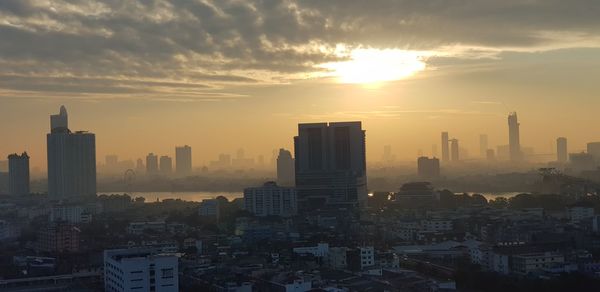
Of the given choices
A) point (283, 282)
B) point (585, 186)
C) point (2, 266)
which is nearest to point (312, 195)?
point (585, 186)

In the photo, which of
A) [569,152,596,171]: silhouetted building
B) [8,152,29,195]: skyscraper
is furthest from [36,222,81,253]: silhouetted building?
[569,152,596,171]: silhouetted building

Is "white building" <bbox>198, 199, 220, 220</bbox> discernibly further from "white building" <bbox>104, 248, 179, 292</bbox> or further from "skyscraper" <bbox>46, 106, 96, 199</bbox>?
"white building" <bbox>104, 248, 179, 292</bbox>

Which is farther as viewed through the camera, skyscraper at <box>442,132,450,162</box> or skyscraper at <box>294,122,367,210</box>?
skyscraper at <box>442,132,450,162</box>

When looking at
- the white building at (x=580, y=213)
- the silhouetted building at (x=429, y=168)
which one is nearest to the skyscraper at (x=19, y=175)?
the silhouetted building at (x=429, y=168)

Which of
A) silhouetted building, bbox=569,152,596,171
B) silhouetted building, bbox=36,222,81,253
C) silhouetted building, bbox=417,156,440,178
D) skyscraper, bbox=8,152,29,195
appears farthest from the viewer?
silhouetted building, bbox=569,152,596,171

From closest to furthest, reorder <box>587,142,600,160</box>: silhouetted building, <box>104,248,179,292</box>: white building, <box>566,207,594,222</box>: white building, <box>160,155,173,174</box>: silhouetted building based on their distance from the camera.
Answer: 1. <box>104,248,179,292</box>: white building
2. <box>566,207,594,222</box>: white building
3. <box>587,142,600,160</box>: silhouetted building
4. <box>160,155,173,174</box>: silhouetted building

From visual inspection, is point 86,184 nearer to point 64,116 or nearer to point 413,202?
point 64,116

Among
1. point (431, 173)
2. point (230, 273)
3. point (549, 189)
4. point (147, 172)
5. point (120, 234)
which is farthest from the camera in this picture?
point (147, 172)

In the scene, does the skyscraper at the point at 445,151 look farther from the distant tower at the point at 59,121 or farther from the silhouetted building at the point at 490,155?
the distant tower at the point at 59,121
